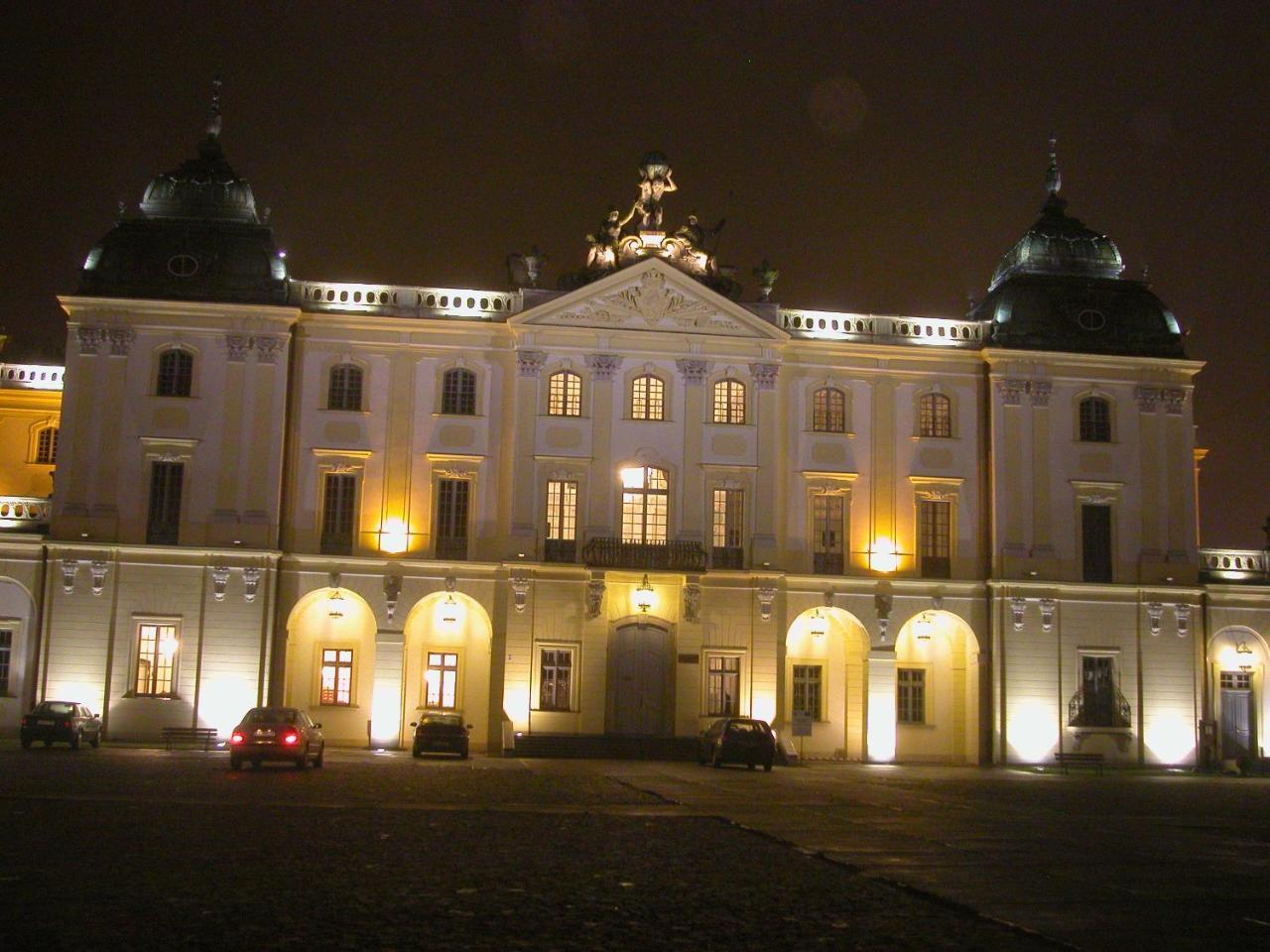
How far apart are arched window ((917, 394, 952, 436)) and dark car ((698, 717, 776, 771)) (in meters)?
13.5

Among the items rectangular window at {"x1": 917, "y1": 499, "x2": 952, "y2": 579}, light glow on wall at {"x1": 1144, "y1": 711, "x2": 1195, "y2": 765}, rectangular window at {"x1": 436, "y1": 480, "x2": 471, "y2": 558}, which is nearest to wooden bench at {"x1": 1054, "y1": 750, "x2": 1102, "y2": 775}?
light glow on wall at {"x1": 1144, "y1": 711, "x2": 1195, "y2": 765}

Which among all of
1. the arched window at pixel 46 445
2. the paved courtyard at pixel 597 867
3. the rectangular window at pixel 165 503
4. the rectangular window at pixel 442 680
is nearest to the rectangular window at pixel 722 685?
the rectangular window at pixel 442 680

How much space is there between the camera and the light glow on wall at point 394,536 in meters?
48.2

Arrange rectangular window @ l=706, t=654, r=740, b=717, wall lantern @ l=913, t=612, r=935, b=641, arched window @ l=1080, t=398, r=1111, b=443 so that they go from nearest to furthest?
rectangular window @ l=706, t=654, r=740, b=717 → wall lantern @ l=913, t=612, r=935, b=641 → arched window @ l=1080, t=398, r=1111, b=443

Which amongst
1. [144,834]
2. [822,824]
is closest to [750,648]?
[822,824]

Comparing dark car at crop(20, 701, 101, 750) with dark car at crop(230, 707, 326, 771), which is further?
dark car at crop(20, 701, 101, 750)

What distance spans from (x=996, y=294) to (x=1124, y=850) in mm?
34880

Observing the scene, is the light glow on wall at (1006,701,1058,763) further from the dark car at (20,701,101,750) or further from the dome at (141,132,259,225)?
the dome at (141,132,259,225)

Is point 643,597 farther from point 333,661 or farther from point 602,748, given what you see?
point 333,661

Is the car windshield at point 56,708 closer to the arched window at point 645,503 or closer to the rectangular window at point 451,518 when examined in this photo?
the rectangular window at point 451,518

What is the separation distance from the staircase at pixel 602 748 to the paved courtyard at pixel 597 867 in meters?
14.2

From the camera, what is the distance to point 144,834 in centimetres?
1894

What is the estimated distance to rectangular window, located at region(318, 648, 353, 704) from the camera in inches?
1908

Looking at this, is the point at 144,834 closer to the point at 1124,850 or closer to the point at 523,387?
the point at 1124,850
